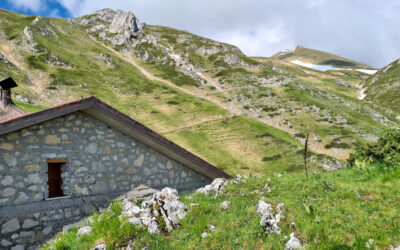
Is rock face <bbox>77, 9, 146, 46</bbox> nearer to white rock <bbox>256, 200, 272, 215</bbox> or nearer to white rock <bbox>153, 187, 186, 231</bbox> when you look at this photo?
white rock <bbox>153, 187, 186, 231</bbox>

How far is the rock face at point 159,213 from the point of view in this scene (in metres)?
7.49

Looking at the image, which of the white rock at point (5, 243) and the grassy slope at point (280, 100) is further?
the grassy slope at point (280, 100)

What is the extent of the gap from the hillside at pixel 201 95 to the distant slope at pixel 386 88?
21421 mm

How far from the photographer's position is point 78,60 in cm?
8175

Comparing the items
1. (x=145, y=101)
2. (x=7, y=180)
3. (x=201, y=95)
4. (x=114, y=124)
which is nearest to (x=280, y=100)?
(x=201, y=95)

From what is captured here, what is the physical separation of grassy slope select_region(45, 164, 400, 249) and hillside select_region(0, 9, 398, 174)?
2266 cm

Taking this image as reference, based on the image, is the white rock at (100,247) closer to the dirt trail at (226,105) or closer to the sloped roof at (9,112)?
the sloped roof at (9,112)

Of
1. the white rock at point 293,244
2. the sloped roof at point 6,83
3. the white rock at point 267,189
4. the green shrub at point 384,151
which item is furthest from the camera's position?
the sloped roof at point 6,83

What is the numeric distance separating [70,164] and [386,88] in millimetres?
141927

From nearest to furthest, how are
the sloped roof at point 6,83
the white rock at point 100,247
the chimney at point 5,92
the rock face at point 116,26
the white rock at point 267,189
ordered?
the white rock at point 100,247, the white rock at point 267,189, the sloped roof at point 6,83, the chimney at point 5,92, the rock face at point 116,26

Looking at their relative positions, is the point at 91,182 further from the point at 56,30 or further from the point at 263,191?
the point at 56,30

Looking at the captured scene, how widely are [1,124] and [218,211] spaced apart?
7804 mm

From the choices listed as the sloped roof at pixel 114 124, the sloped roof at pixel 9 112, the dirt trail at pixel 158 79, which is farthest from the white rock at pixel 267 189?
the dirt trail at pixel 158 79

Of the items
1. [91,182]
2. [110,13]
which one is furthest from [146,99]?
[110,13]
